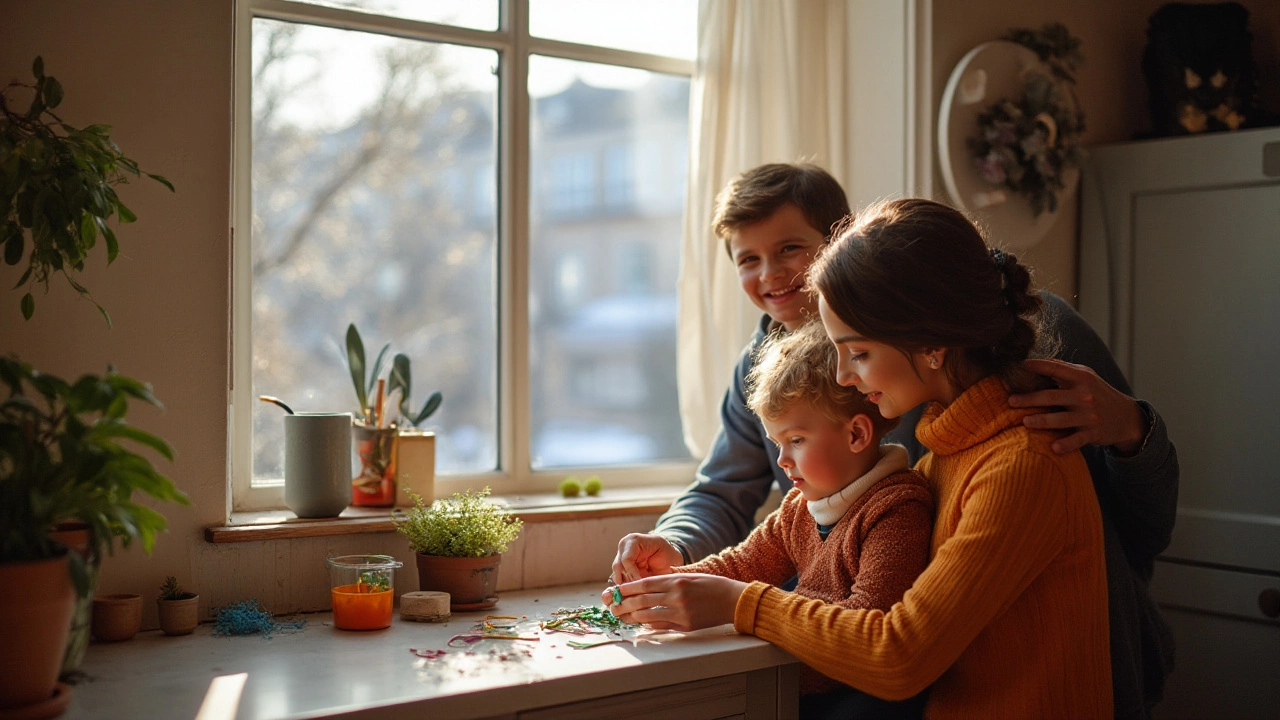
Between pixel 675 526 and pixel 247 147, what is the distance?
1.09 meters

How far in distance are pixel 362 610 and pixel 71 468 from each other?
60 cm

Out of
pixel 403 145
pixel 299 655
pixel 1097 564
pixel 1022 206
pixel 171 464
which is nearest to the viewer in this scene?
pixel 1097 564

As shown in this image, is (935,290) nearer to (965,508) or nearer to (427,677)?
(965,508)

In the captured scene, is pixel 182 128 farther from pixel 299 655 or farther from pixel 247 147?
pixel 299 655

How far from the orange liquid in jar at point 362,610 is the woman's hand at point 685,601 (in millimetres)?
416

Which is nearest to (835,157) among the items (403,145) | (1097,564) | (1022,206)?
(1022,206)

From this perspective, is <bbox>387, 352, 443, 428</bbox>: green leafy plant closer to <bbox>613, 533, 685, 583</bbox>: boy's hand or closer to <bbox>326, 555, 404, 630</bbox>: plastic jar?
<bbox>326, 555, 404, 630</bbox>: plastic jar

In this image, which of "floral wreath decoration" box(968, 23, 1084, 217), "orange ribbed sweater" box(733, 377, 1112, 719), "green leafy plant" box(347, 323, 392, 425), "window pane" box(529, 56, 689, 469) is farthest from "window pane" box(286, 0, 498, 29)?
"orange ribbed sweater" box(733, 377, 1112, 719)

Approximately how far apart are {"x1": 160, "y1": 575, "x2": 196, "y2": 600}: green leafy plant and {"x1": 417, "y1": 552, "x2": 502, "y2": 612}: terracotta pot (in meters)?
0.38

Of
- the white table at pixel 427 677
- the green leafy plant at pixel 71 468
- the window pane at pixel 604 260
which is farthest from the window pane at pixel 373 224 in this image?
the green leafy plant at pixel 71 468

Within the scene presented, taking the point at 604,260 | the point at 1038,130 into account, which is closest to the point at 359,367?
the point at 604,260

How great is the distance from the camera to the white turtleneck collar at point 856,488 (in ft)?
5.23

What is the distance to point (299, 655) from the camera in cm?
158

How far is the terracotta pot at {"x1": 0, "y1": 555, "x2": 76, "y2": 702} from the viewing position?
1198 mm
